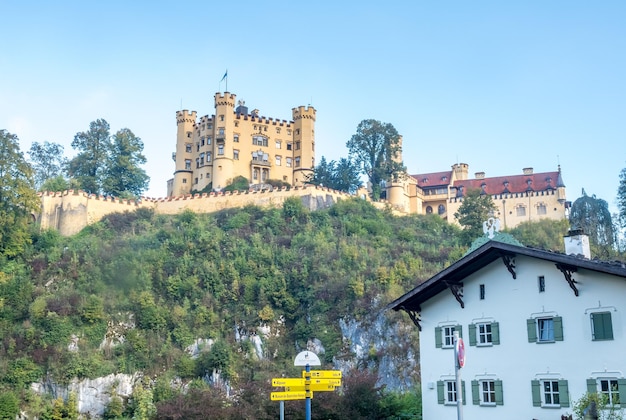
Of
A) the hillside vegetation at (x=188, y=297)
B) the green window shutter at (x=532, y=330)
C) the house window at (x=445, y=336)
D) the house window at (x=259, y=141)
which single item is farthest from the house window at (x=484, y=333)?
the house window at (x=259, y=141)

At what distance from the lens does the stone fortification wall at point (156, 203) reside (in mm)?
70812

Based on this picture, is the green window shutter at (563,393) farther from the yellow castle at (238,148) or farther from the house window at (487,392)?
the yellow castle at (238,148)

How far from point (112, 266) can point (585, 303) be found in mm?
41142

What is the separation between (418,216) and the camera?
7794 cm

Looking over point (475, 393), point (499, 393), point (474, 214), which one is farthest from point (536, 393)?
point (474, 214)

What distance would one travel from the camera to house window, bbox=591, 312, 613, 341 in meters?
25.8

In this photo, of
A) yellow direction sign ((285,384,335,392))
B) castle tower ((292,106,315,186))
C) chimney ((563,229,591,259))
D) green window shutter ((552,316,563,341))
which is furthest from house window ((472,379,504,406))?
Answer: castle tower ((292,106,315,186))

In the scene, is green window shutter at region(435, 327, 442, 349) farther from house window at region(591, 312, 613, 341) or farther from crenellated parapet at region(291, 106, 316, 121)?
crenellated parapet at region(291, 106, 316, 121)

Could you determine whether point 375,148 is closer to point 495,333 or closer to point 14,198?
point 14,198

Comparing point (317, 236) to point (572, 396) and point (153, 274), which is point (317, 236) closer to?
point (153, 274)

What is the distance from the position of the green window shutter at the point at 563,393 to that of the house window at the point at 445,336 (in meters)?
5.31

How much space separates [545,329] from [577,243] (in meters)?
4.42

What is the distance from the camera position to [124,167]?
81.8 meters

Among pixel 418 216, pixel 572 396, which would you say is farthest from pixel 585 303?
pixel 418 216
